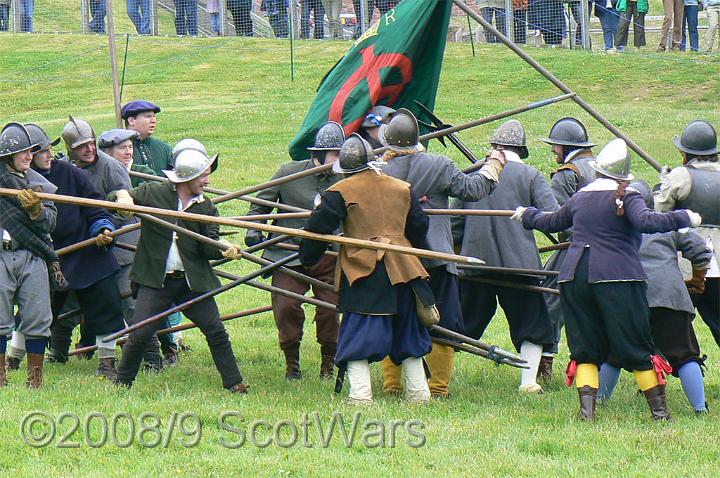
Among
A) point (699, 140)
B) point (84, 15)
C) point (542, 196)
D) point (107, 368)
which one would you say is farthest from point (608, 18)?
point (107, 368)

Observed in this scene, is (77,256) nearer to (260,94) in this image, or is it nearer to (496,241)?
(496,241)

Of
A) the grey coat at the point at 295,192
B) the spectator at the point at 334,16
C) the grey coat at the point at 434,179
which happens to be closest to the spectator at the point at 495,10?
the spectator at the point at 334,16

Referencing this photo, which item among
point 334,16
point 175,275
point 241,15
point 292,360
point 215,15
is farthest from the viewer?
point 241,15

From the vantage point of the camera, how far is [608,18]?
27953mm

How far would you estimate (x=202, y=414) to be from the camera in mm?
8141

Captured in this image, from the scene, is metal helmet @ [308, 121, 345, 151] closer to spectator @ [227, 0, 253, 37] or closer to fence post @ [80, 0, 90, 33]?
spectator @ [227, 0, 253, 37]

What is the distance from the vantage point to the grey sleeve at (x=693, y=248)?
28.8 feet

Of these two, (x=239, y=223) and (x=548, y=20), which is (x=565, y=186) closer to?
(x=239, y=223)

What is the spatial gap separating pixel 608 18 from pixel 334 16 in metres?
6.24

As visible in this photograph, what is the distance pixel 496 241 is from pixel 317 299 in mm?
1451

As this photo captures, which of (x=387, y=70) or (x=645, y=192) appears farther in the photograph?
(x=387, y=70)

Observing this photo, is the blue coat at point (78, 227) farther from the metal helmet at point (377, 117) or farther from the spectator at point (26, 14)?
the spectator at point (26, 14)

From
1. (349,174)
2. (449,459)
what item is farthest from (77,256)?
(449,459)

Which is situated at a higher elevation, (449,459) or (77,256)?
(77,256)
